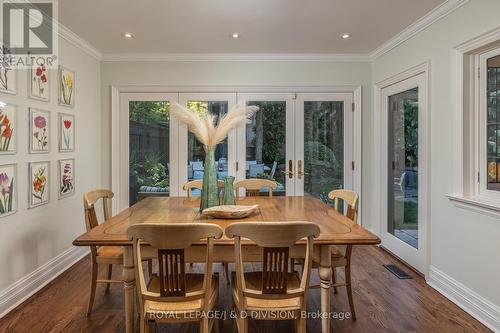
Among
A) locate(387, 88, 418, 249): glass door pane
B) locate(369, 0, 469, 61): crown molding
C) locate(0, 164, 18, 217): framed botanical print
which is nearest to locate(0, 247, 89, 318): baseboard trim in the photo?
locate(0, 164, 18, 217): framed botanical print

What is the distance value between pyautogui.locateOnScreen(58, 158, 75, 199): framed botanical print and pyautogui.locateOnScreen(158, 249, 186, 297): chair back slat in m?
2.23

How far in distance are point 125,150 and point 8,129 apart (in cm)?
184

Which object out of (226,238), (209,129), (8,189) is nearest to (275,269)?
(226,238)

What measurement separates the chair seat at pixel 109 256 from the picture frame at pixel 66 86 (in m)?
1.79

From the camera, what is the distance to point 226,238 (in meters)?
1.71

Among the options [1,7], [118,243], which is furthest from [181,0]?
[118,243]

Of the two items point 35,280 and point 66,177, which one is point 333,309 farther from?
point 66,177

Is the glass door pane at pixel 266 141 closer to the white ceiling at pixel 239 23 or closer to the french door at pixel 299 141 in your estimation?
the french door at pixel 299 141

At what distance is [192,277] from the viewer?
204cm

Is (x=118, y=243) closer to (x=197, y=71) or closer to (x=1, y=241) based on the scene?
(x=1, y=241)

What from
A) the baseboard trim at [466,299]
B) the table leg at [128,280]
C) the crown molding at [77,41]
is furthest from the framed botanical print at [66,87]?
the baseboard trim at [466,299]

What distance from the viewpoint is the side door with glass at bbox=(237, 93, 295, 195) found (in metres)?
4.36

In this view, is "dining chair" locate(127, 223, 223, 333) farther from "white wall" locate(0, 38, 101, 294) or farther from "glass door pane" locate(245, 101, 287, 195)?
"glass door pane" locate(245, 101, 287, 195)

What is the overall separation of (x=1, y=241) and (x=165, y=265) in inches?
66.5
